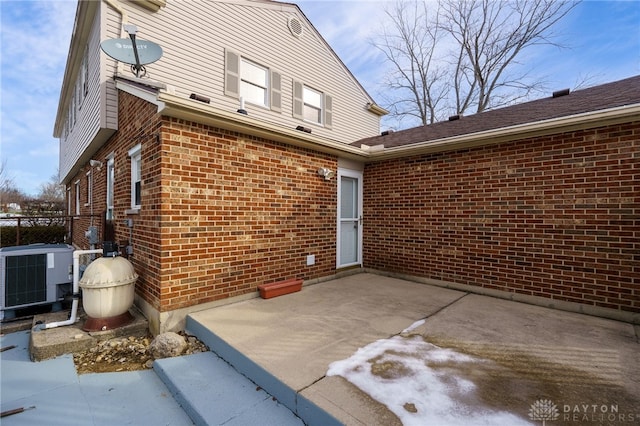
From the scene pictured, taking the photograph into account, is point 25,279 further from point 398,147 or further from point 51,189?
point 51,189

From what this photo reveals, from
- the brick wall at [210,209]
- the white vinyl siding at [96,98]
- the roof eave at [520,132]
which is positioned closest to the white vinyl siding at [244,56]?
the white vinyl siding at [96,98]

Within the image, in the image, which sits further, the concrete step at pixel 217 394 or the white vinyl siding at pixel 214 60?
the white vinyl siding at pixel 214 60

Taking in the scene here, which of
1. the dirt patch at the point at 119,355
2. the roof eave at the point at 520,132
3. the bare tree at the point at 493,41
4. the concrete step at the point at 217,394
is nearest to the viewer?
the concrete step at the point at 217,394

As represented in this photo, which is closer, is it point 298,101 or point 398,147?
point 398,147

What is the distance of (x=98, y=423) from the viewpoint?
2.16 meters

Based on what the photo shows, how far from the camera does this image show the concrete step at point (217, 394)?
2.06 metres

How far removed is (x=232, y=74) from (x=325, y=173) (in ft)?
13.3

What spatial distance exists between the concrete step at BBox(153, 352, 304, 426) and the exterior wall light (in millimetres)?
3589

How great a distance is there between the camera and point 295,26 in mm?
8805

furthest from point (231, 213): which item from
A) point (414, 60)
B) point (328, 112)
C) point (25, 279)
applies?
point (414, 60)

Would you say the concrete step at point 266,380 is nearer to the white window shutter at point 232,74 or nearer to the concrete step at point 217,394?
the concrete step at point 217,394

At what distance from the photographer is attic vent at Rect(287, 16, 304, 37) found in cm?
866

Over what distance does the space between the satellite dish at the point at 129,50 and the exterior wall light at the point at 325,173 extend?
130 inches

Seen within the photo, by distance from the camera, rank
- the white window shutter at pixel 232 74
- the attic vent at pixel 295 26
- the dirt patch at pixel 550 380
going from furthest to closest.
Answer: the attic vent at pixel 295 26
the white window shutter at pixel 232 74
the dirt patch at pixel 550 380
